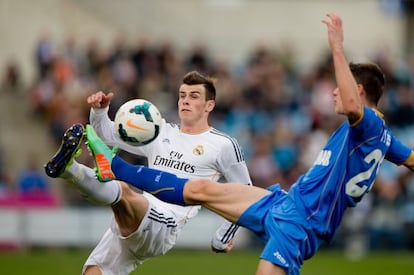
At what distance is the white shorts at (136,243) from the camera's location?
9.54 meters

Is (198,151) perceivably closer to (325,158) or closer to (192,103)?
(192,103)

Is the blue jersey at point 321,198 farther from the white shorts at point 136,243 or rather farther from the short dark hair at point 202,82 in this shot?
the short dark hair at point 202,82

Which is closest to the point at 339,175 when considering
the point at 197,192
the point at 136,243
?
the point at 197,192

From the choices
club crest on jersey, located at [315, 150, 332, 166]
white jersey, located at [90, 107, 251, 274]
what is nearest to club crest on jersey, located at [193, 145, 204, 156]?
white jersey, located at [90, 107, 251, 274]

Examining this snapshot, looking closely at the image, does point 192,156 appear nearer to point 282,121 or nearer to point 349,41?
point 282,121

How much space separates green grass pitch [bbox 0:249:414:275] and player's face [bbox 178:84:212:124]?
5222 mm

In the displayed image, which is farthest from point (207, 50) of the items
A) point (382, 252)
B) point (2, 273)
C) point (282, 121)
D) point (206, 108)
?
point (206, 108)

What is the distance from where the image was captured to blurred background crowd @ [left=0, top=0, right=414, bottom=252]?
18.9m

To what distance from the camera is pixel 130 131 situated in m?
8.89

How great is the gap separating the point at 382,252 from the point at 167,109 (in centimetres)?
525

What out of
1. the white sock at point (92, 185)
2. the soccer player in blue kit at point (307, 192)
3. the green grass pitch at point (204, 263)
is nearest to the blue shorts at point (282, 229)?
the soccer player in blue kit at point (307, 192)

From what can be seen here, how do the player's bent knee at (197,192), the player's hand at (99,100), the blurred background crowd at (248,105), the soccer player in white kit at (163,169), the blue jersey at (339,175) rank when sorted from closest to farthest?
1. the blue jersey at (339,175)
2. the player's bent knee at (197,192)
3. the soccer player in white kit at (163,169)
4. the player's hand at (99,100)
5. the blurred background crowd at (248,105)

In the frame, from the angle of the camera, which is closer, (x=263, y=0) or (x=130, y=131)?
(x=130, y=131)

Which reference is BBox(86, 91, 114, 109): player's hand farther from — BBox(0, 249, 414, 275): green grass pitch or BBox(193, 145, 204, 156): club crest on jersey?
BBox(0, 249, 414, 275): green grass pitch
